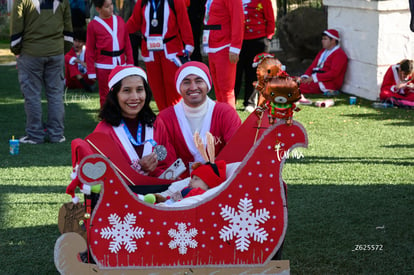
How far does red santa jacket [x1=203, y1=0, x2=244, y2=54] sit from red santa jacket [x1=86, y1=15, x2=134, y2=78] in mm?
952

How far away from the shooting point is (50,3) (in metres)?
7.07

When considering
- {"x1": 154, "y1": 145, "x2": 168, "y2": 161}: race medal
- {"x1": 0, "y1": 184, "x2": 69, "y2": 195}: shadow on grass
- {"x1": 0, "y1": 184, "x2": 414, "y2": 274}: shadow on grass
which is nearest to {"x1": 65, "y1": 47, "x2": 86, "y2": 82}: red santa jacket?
{"x1": 0, "y1": 184, "x2": 69, "y2": 195}: shadow on grass

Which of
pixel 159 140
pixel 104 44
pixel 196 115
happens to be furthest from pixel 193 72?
pixel 104 44

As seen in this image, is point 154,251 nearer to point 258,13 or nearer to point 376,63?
point 258,13

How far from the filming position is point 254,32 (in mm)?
8695

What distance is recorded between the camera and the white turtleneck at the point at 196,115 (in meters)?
4.53

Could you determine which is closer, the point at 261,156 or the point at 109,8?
the point at 261,156

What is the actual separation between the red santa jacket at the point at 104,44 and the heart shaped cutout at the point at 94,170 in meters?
4.21

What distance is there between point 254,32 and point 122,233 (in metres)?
5.88

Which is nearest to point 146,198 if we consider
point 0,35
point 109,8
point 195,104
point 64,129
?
point 195,104

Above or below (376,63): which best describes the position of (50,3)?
above

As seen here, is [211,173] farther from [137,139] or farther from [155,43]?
[155,43]

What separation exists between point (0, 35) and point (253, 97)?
12.1 meters

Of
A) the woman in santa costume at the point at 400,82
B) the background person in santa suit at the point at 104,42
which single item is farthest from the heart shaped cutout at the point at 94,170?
the woman in santa costume at the point at 400,82
